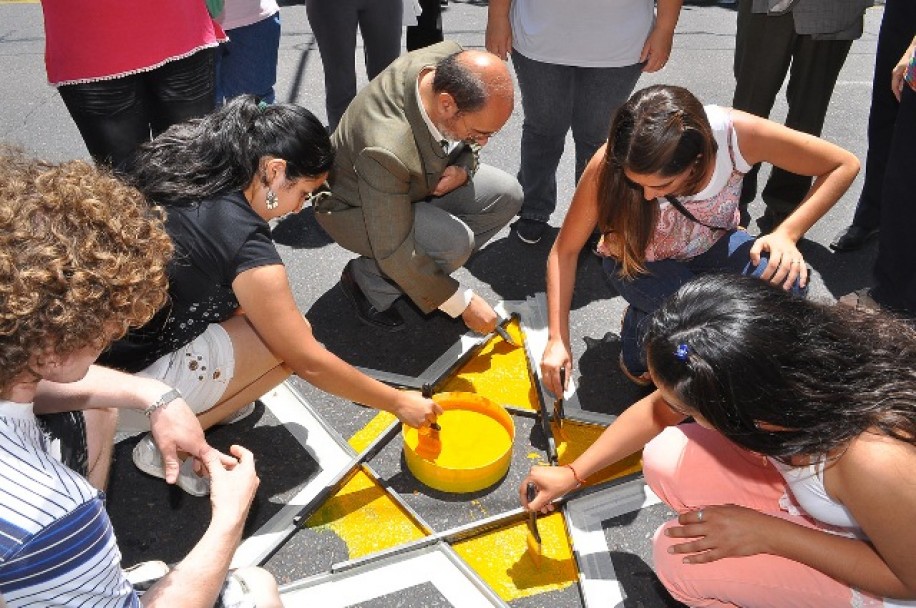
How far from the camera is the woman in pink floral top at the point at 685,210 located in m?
2.55

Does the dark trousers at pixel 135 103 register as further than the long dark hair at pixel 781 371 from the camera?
Yes

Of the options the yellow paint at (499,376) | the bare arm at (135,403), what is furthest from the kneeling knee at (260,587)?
the yellow paint at (499,376)

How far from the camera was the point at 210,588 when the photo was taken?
5.63 ft

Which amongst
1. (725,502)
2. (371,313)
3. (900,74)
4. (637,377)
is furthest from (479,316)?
(900,74)

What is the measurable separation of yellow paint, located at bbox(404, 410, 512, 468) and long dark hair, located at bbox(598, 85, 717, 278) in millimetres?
849

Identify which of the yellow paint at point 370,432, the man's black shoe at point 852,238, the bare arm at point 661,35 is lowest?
the yellow paint at point 370,432

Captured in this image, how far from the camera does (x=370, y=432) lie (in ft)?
9.73

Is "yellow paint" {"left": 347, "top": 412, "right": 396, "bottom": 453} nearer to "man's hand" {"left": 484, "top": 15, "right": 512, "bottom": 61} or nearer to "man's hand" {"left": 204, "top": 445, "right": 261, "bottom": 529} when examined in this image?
"man's hand" {"left": 204, "top": 445, "right": 261, "bottom": 529}

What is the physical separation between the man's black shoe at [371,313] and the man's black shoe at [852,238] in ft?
6.75

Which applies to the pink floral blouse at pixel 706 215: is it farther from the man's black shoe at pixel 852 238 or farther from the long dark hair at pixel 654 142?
the man's black shoe at pixel 852 238

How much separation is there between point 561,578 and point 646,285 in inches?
41.3

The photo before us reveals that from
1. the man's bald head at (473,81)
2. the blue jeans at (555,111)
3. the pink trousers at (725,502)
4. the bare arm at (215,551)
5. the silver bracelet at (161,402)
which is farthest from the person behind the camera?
the blue jeans at (555,111)

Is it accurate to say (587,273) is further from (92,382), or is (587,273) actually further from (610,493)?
(92,382)

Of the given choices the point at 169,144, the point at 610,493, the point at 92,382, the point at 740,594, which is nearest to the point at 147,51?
the point at 169,144
